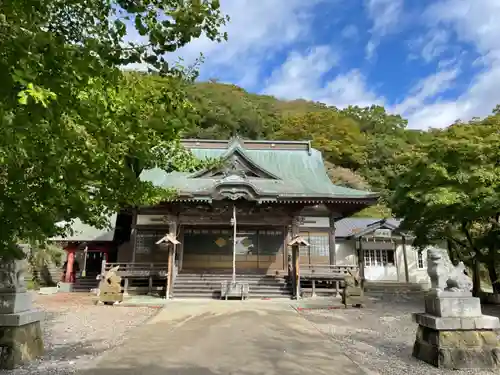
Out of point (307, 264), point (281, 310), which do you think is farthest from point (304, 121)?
point (281, 310)

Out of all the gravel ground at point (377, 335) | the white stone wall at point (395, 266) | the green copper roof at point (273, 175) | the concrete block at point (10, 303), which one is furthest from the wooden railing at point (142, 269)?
the white stone wall at point (395, 266)

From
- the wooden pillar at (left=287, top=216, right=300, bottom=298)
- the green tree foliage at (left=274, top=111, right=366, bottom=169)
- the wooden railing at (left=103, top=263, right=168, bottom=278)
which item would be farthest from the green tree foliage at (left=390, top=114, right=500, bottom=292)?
the green tree foliage at (left=274, top=111, right=366, bottom=169)

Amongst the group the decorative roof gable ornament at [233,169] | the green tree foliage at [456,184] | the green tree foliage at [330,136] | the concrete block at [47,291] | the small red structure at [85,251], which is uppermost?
the green tree foliage at [330,136]

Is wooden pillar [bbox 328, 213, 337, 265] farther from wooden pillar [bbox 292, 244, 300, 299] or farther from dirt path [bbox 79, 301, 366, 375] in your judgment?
dirt path [bbox 79, 301, 366, 375]

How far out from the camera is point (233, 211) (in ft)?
55.5

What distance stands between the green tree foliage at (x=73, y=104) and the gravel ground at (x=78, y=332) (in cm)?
297

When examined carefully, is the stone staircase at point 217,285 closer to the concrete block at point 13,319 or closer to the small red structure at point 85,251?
the small red structure at point 85,251

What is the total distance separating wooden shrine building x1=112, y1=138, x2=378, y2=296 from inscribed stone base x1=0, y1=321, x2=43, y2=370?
415 inches

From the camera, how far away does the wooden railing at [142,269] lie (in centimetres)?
1686

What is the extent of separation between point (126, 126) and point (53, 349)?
5.51 meters

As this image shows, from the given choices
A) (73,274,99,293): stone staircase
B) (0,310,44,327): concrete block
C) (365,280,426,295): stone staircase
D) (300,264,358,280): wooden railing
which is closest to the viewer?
(0,310,44,327): concrete block

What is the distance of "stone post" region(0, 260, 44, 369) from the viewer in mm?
5520

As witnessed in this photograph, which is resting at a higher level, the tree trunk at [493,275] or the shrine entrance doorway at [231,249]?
the shrine entrance doorway at [231,249]

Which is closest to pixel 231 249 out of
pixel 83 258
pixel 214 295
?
pixel 214 295
